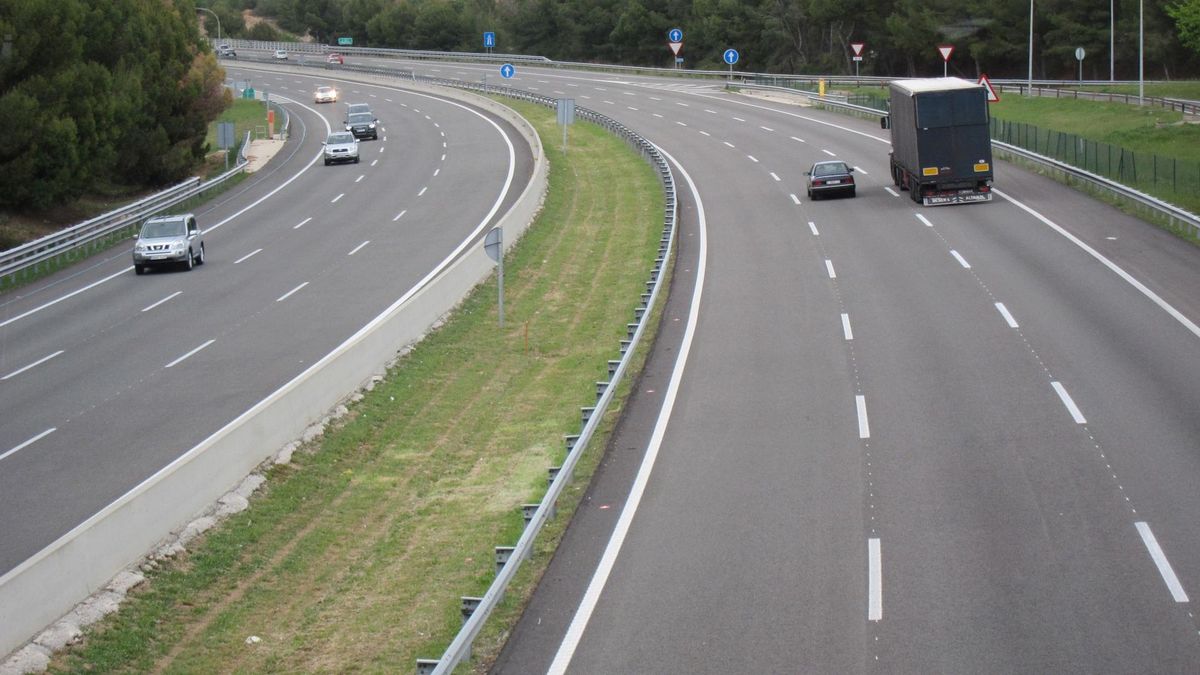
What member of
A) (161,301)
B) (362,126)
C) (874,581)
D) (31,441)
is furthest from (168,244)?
(362,126)

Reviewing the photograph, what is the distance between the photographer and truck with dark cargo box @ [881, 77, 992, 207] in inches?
1495

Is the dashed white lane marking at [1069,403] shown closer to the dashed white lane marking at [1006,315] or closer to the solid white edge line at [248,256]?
the dashed white lane marking at [1006,315]

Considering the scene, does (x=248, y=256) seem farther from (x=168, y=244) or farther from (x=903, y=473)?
(x=903, y=473)

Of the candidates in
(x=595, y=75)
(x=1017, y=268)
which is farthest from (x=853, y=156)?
(x=595, y=75)

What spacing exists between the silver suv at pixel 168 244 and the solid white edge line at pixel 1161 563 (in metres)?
29.7

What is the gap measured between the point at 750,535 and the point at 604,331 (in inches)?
551

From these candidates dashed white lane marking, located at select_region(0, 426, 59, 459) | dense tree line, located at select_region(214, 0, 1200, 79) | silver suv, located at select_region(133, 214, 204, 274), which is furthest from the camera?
dense tree line, located at select_region(214, 0, 1200, 79)

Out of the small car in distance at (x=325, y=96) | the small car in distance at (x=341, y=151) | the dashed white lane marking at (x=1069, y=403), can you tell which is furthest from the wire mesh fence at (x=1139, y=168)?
the small car in distance at (x=325, y=96)

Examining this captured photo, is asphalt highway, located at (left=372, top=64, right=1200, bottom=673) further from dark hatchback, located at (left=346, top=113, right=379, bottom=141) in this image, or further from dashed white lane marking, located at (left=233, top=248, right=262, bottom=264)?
dark hatchback, located at (left=346, top=113, right=379, bottom=141)

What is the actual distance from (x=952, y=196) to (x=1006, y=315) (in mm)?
15035

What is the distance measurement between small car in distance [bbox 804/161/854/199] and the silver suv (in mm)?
18623

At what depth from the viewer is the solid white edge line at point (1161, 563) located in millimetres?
11724

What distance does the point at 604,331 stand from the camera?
27734 millimetres

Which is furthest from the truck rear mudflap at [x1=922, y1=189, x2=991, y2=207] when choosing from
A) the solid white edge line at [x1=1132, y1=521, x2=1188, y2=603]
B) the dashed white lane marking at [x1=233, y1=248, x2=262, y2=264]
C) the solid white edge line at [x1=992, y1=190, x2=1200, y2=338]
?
the solid white edge line at [x1=1132, y1=521, x2=1188, y2=603]
